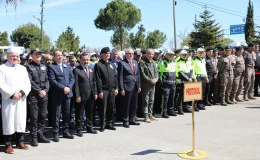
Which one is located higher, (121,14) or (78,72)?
(121,14)

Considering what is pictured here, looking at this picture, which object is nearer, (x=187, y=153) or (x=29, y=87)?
(x=187, y=153)

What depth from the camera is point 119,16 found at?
4728cm

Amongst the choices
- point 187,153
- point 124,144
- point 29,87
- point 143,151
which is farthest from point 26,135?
point 187,153

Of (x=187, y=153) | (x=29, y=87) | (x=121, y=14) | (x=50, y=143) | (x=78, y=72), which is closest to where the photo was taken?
(x=187, y=153)

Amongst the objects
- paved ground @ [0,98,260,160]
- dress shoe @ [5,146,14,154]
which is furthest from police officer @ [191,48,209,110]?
dress shoe @ [5,146,14,154]

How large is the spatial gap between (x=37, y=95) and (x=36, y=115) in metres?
0.40

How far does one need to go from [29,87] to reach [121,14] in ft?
141

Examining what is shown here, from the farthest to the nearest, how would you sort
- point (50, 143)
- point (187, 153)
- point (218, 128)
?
point (218, 128) < point (50, 143) < point (187, 153)

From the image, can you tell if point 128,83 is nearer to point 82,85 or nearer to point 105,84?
point 105,84

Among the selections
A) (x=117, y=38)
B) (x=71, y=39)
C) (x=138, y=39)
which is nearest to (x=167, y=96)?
(x=71, y=39)

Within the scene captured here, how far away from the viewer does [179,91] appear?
8.99 metres

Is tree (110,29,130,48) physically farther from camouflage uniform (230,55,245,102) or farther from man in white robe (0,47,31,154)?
man in white robe (0,47,31,154)

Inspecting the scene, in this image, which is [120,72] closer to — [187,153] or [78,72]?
[78,72]

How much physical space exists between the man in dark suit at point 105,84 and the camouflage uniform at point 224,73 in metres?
4.60
